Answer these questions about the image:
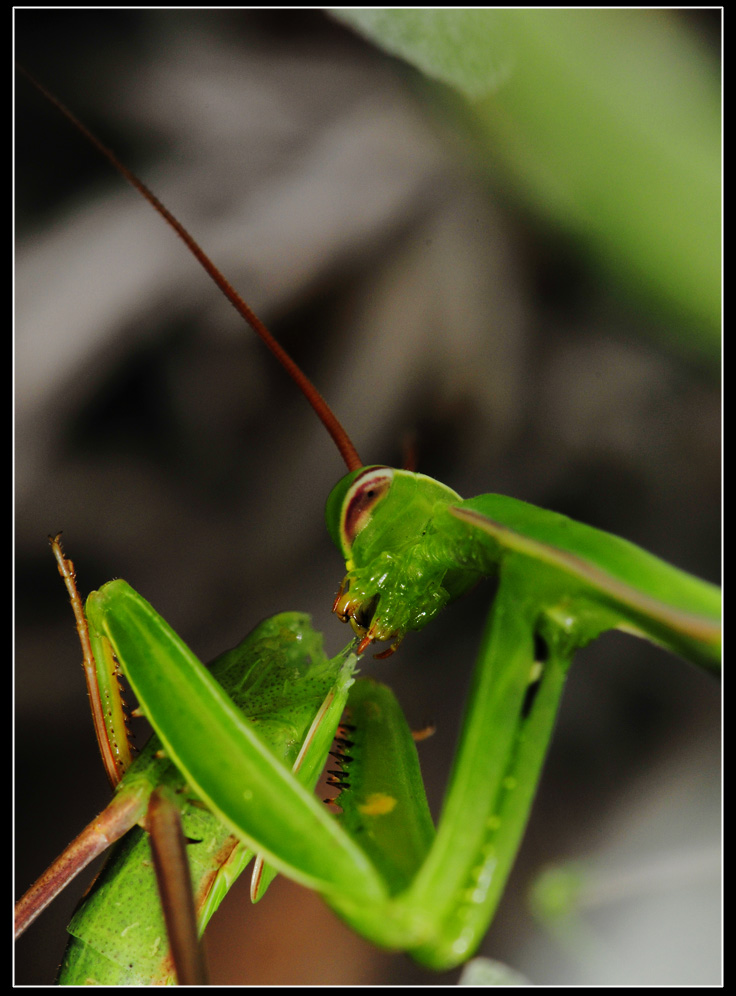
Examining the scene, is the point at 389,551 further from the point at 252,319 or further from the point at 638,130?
the point at 638,130

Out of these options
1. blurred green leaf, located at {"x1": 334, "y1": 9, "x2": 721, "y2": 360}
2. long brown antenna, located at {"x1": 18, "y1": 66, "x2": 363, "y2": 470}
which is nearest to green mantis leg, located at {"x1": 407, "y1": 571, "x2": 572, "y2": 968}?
blurred green leaf, located at {"x1": 334, "y1": 9, "x2": 721, "y2": 360}

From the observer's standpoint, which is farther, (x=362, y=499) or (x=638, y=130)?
(x=362, y=499)

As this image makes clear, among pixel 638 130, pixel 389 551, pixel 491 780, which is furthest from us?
pixel 389 551

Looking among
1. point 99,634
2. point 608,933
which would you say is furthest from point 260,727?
point 608,933

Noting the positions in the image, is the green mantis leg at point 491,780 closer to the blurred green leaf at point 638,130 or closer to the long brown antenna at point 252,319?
the blurred green leaf at point 638,130

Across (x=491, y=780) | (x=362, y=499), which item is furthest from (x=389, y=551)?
(x=491, y=780)

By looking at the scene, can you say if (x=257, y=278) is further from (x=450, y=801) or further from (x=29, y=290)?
(x=450, y=801)

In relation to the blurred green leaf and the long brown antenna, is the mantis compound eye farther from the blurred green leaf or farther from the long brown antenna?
the blurred green leaf
